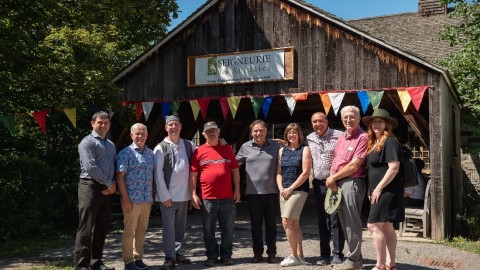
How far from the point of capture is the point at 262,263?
622 cm

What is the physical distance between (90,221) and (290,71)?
5.35 metres

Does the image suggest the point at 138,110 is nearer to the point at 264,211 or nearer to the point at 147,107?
the point at 147,107

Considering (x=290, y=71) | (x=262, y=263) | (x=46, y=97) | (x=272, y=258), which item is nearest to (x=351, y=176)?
(x=272, y=258)

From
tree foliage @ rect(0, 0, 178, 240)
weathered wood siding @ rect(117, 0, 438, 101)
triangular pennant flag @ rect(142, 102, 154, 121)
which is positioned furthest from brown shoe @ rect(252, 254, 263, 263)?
triangular pennant flag @ rect(142, 102, 154, 121)

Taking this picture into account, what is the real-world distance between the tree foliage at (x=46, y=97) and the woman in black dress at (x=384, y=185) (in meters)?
5.74

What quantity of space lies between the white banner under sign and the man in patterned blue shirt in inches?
182

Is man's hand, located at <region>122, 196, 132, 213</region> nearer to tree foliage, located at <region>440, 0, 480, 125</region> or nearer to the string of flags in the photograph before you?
the string of flags

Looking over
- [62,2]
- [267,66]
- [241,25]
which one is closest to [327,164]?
[267,66]

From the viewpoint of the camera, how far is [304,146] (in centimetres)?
589

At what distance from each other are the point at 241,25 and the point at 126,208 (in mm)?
5733

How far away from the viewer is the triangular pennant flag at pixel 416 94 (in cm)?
849

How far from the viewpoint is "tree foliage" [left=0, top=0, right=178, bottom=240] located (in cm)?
861

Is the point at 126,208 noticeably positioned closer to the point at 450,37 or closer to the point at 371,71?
the point at 371,71

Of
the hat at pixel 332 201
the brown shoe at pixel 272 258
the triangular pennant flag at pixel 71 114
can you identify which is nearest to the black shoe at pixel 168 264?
the brown shoe at pixel 272 258
